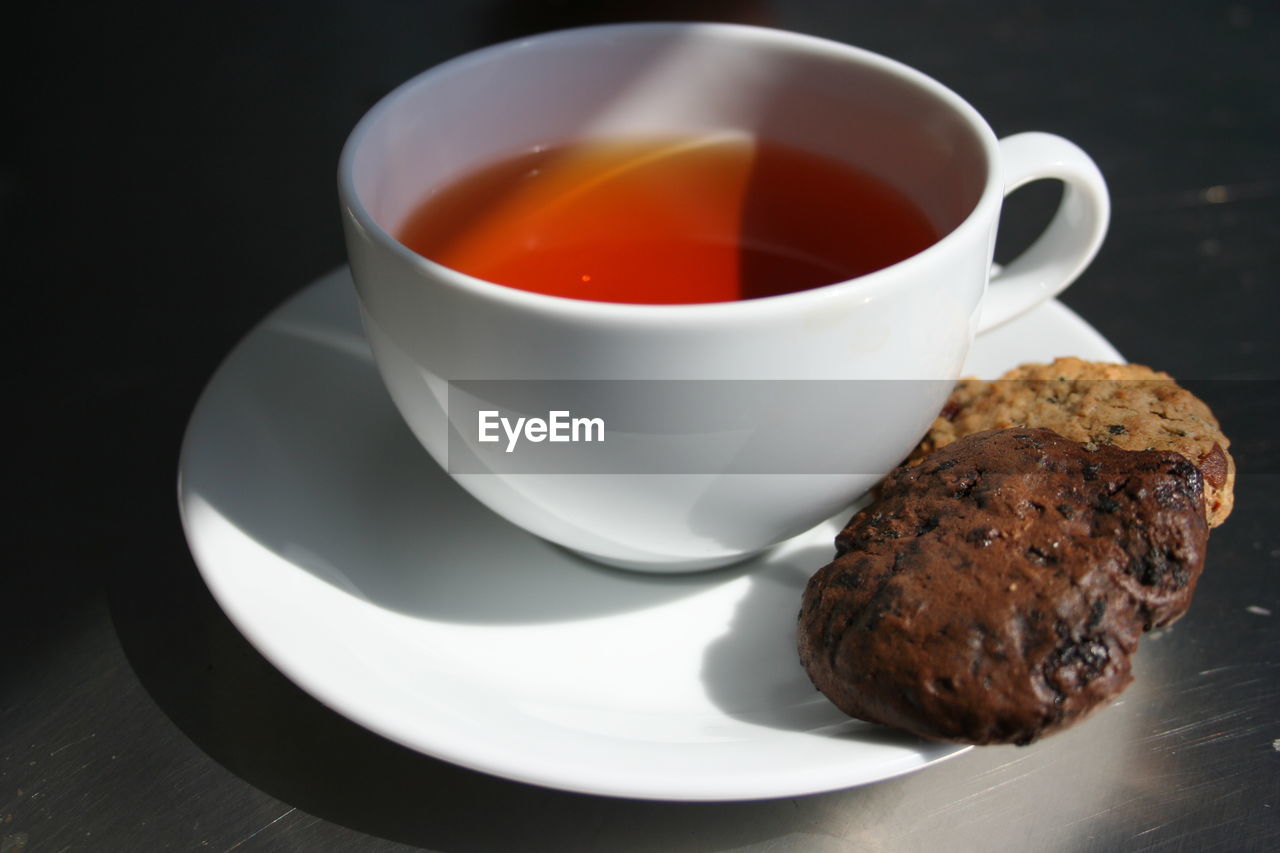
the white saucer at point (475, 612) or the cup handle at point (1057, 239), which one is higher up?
the cup handle at point (1057, 239)

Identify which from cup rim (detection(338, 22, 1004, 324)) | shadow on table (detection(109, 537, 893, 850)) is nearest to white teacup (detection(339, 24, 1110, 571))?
cup rim (detection(338, 22, 1004, 324))

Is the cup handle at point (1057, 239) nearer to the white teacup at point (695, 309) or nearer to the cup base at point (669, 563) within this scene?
the white teacup at point (695, 309)

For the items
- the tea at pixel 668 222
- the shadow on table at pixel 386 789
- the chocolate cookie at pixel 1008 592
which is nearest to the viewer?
the chocolate cookie at pixel 1008 592

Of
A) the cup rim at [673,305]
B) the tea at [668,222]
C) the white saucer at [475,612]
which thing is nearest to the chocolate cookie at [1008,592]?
the white saucer at [475,612]

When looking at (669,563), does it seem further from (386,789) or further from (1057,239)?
(1057,239)

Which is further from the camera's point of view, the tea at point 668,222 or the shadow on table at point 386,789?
the tea at point 668,222

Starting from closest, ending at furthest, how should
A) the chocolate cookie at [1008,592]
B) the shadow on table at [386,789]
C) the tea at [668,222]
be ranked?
the chocolate cookie at [1008,592], the shadow on table at [386,789], the tea at [668,222]

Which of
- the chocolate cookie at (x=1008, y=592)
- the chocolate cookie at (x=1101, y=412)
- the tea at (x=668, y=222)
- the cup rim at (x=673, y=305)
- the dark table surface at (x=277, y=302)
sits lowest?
the dark table surface at (x=277, y=302)

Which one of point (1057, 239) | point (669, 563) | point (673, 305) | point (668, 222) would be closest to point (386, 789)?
point (669, 563)

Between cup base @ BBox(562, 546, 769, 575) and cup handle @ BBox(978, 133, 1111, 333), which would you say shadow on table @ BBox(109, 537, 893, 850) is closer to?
cup base @ BBox(562, 546, 769, 575)
